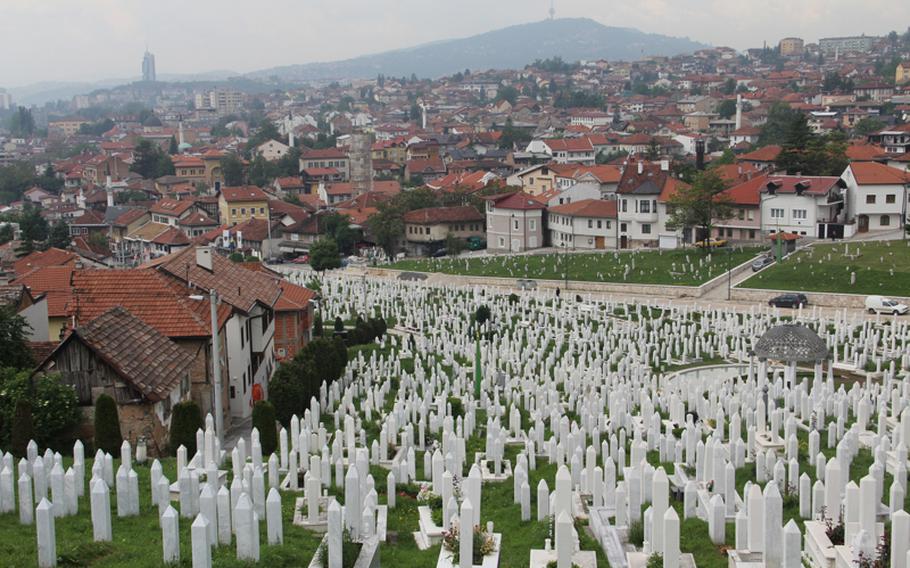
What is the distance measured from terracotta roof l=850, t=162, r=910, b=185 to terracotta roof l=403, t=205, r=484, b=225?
86.8 feet

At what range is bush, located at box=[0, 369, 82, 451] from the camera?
17.7m

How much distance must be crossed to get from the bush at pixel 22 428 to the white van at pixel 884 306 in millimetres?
32637

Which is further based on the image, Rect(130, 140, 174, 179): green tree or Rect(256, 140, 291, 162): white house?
Rect(256, 140, 291, 162): white house

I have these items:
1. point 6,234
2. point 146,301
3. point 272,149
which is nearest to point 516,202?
point 6,234

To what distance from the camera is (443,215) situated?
7538 cm

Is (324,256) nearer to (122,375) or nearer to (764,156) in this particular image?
(764,156)

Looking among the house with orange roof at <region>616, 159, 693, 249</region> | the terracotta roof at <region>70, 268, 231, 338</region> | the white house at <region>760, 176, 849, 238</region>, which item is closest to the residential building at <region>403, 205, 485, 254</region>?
the house with orange roof at <region>616, 159, 693, 249</region>

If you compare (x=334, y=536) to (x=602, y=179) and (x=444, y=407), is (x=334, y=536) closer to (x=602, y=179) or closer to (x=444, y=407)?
(x=444, y=407)

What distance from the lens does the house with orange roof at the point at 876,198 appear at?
58.4m

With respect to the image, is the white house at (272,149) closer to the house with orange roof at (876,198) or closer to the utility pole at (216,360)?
the house with orange roof at (876,198)

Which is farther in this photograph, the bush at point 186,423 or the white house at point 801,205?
the white house at point 801,205

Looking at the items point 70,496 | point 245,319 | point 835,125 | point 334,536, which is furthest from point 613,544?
point 835,125

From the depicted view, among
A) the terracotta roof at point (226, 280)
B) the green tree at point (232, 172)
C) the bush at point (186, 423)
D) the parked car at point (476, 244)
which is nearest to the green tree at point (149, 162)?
the green tree at point (232, 172)

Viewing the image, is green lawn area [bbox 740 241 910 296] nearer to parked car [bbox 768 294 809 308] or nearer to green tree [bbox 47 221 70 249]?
parked car [bbox 768 294 809 308]
